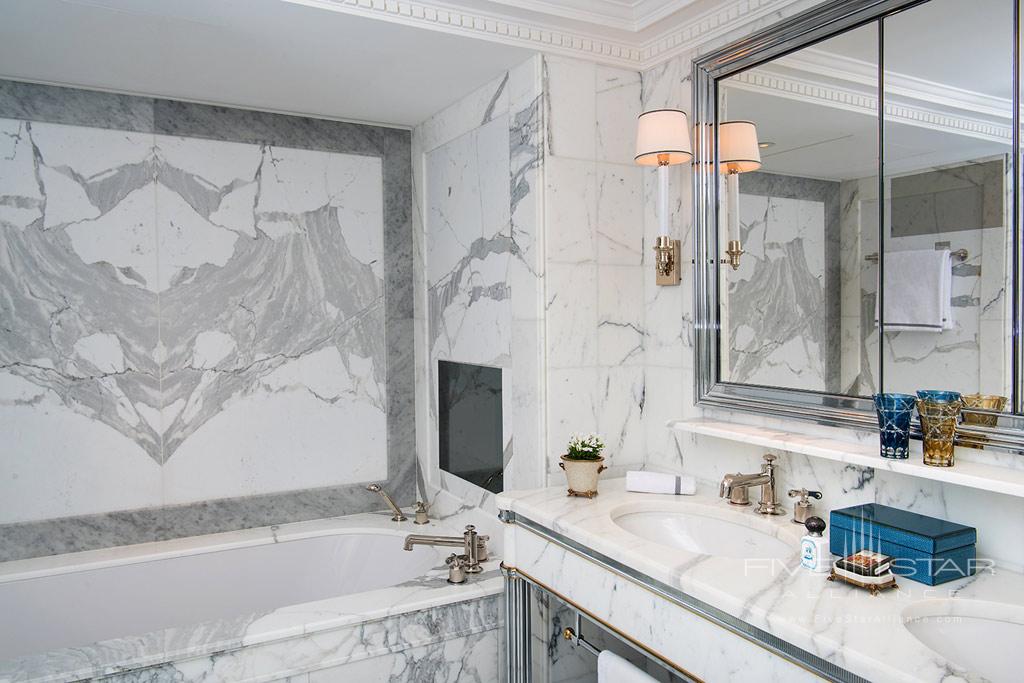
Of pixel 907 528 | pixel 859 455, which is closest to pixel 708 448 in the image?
pixel 859 455

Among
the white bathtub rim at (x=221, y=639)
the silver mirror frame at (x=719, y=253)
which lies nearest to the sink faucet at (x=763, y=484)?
the silver mirror frame at (x=719, y=253)

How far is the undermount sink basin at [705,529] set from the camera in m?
1.91

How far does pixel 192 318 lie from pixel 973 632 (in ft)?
8.81

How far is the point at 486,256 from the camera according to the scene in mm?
2691

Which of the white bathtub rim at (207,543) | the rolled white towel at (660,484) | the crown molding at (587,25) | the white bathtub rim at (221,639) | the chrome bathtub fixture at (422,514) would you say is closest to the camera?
the white bathtub rim at (221,639)

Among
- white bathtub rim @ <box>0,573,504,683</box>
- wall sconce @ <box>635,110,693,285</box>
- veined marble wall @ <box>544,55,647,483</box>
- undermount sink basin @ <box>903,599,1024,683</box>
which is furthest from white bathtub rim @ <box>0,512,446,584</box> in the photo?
undermount sink basin @ <box>903,599,1024,683</box>

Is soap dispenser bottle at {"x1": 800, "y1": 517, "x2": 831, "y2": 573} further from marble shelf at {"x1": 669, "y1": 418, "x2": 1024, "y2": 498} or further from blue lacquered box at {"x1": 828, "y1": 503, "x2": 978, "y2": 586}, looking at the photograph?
marble shelf at {"x1": 669, "y1": 418, "x2": 1024, "y2": 498}

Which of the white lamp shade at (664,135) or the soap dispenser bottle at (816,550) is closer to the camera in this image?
the soap dispenser bottle at (816,550)

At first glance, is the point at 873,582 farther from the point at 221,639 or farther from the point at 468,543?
the point at 221,639

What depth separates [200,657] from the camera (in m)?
1.95

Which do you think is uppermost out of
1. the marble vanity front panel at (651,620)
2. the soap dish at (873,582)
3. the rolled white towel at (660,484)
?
the rolled white towel at (660,484)

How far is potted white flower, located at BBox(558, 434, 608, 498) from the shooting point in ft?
7.17

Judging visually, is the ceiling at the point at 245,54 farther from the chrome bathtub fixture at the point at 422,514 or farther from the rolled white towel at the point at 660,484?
the chrome bathtub fixture at the point at 422,514

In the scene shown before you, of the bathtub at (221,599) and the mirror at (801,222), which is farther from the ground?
the mirror at (801,222)
